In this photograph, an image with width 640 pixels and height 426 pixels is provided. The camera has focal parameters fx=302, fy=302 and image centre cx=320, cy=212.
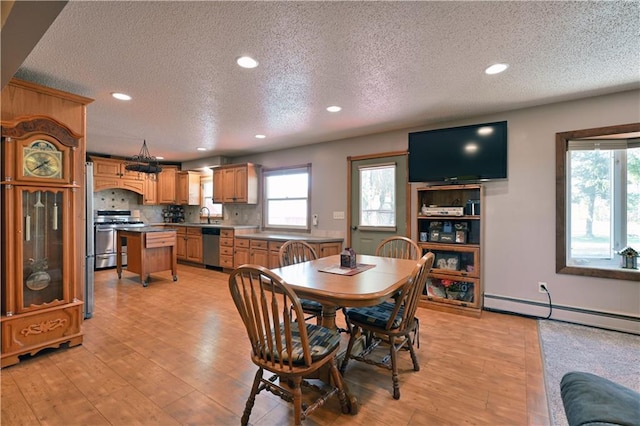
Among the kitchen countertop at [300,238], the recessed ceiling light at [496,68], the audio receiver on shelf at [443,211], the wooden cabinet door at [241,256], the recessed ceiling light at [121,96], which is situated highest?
the recessed ceiling light at [121,96]

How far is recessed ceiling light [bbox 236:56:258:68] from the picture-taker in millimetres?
2332

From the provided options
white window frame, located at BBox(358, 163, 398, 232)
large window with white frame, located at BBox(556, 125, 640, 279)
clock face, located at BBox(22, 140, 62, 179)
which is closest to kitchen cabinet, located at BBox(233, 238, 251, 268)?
white window frame, located at BBox(358, 163, 398, 232)

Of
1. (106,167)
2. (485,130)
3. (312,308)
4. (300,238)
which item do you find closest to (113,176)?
(106,167)

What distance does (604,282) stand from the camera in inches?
124

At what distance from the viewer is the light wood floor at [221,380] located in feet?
5.93

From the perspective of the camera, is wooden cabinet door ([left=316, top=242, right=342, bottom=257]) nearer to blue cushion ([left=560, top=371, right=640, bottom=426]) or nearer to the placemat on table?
the placemat on table

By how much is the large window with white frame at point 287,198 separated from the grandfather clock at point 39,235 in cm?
336

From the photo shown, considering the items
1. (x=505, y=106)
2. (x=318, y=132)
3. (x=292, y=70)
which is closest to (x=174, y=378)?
(x=292, y=70)

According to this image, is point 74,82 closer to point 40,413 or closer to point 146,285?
point 40,413

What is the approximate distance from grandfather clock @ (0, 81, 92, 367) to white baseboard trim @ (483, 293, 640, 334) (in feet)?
14.6

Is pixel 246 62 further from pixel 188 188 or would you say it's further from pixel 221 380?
pixel 188 188

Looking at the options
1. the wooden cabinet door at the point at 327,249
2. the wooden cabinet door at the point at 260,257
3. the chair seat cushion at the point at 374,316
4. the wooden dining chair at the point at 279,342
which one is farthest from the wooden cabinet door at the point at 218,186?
the wooden dining chair at the point at 279,342

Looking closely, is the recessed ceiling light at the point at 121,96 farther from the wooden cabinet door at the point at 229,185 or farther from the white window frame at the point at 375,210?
the white window frame at the point at 375,210

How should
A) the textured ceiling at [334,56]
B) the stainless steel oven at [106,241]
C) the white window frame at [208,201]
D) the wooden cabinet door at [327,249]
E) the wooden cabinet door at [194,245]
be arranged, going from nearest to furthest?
the textured ceiling at [334,56]
the wooden cabinet door at [327,249]
the stainless steel oven at [106,241]
the wooden cabinet door at [194,245]
the white window frame at [208,201]
